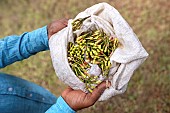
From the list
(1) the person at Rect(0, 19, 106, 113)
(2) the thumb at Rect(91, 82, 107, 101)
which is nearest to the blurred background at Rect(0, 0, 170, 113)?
(1) the person at Rect(0, 19, 106, 113)

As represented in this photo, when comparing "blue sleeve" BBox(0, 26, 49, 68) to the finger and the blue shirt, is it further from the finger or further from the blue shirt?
the finger

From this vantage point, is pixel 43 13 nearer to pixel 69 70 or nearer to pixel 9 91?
pixel 9 91

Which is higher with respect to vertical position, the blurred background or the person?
the person

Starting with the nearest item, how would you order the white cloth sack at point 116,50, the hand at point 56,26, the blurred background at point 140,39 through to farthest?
the white cloth sack at point 116,50 → the hand at point 56,26 → the blurred background at point 140,39

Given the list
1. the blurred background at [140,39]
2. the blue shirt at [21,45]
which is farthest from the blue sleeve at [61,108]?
the blurred background at [140,39]

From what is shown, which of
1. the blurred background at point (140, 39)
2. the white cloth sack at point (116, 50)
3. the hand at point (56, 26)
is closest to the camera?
the white cloth sack at point (116, 50)

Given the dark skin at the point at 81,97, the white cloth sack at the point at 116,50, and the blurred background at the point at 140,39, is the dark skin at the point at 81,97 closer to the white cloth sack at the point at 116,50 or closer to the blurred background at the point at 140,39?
the white cloth sack at the point at 116,50

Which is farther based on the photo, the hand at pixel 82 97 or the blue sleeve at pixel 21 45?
the blue sleeve at pixel 21 45

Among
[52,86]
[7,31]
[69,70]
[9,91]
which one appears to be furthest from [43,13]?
[69,70]
